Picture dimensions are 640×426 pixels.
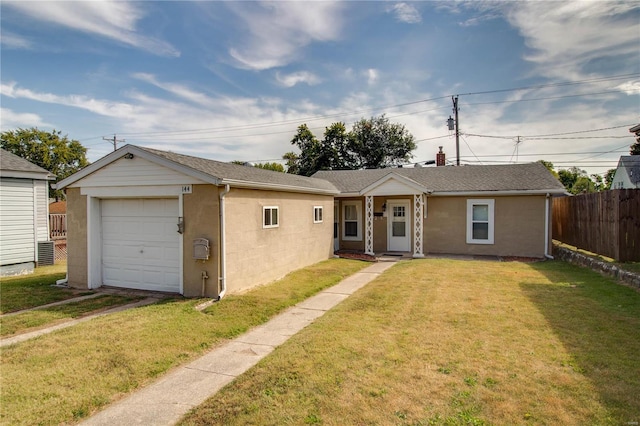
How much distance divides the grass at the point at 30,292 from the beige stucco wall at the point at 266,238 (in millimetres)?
4002

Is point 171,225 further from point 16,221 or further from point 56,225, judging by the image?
point 56,225

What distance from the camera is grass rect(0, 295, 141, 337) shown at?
6266 millimetres

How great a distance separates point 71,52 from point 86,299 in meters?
9.60

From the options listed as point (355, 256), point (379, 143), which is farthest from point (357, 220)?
point (379, 143)

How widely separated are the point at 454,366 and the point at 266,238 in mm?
6217

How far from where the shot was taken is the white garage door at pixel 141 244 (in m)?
8.52

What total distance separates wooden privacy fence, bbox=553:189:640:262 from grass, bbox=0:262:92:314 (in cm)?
1418

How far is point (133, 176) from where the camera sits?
8.62 metres

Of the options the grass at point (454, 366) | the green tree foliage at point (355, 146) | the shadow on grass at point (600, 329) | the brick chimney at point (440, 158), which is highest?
the green tree foliage at point (355, 146)

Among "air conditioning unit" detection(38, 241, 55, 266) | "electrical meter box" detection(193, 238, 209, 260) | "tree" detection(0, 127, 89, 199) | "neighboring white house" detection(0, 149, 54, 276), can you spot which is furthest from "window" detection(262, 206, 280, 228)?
"tree" detection(0, 127, 89, 199)

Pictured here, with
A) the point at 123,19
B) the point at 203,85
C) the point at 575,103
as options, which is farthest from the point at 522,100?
the point at 123,19

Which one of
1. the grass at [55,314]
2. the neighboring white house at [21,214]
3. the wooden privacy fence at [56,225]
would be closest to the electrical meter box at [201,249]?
the grass at [55,314]

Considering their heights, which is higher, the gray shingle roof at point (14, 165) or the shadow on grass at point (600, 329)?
the gray shingle roof at point (14, 165)

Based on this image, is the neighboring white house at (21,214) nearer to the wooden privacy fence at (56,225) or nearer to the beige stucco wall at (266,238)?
the wooden privacy fence at (56,225)
